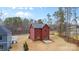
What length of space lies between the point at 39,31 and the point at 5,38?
30 centimetres

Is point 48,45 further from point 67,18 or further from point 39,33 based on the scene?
point 67,18

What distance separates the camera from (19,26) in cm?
159

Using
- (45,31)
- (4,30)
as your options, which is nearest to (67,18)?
(45,31)

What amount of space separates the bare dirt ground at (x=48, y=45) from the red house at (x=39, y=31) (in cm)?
4

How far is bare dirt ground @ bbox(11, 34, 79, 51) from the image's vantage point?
5.18 ft

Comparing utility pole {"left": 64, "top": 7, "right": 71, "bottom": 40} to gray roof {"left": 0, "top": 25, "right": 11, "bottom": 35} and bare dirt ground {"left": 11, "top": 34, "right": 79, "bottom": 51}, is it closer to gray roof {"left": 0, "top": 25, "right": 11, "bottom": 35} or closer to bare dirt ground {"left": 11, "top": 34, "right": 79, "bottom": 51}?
bare dirt ground {"left": 11, "top": 34, "right": 79, "bottom": 51}

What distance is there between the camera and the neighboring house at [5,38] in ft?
5.15

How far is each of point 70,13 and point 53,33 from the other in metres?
0.23

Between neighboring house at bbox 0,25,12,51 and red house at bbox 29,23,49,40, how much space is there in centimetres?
19
